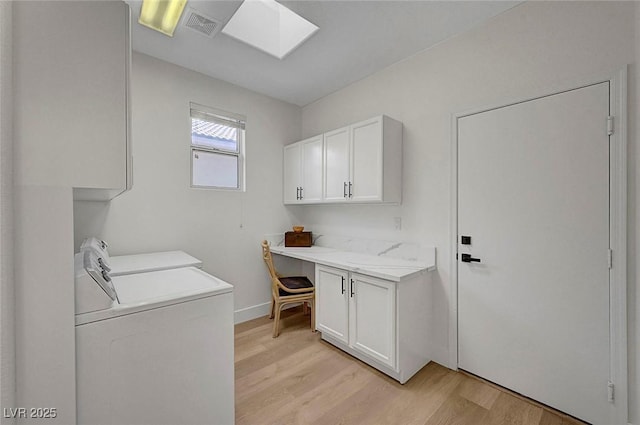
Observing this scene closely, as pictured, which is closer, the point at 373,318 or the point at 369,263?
the point at 373,318

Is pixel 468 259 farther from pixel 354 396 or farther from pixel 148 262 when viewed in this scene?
pixel 148 262

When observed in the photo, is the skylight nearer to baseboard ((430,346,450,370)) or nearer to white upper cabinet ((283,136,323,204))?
white upper cabinet ((283,136,323,204))

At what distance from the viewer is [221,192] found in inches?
121

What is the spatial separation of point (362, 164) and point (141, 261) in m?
2.17

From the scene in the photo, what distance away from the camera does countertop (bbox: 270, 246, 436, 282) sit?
2071 mm

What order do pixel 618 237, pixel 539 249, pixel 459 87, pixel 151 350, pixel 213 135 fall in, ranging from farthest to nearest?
pixel 213 135
pixel 459 87
pixel 539 249
pixel 618 237
pixel 151 350

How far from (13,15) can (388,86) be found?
103 inches

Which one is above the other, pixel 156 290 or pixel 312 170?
pixel 312 170

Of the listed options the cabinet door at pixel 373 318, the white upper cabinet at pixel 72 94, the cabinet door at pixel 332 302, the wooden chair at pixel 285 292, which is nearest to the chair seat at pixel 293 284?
the wooden chair at pixel 285 292

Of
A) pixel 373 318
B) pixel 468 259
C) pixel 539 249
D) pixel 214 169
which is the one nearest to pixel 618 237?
pixel 539 249

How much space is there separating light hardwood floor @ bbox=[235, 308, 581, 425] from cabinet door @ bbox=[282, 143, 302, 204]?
1854 mm

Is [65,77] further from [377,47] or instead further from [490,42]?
[490,42]

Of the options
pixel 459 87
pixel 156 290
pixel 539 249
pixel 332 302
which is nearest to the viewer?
pixel 156 290

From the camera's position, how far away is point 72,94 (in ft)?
3.40
